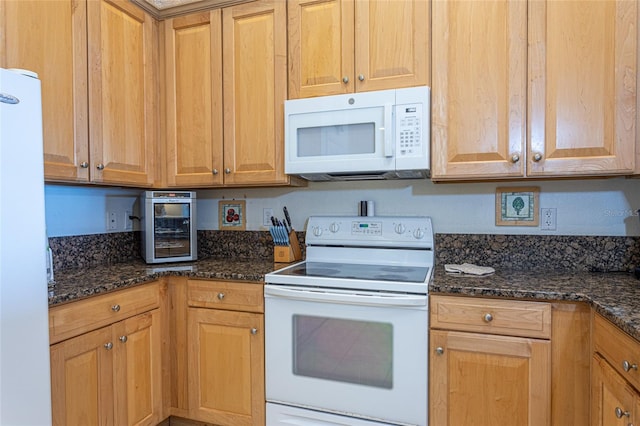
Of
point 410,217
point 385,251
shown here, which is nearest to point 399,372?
point 385,251

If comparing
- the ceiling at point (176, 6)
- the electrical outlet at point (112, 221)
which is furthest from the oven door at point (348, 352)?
the ceiling at point (176, 6)

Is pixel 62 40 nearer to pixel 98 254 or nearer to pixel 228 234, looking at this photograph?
pixel 98 254

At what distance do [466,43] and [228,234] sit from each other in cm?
167

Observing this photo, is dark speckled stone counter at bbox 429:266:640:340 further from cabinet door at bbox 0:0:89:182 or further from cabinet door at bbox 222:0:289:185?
cabinet door at bbox 0:0:89:182

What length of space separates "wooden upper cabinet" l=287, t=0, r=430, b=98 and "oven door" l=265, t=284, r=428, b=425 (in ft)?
3.25

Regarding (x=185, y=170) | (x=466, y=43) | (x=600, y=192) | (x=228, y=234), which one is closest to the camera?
(x=466, y=43)

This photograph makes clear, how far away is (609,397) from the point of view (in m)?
1.21

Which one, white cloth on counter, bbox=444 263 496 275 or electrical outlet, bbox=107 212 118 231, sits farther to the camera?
electrical outlet, bbox=107 212 118 231

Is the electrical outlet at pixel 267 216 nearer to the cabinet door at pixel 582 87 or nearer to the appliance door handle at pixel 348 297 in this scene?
the appliance door handle at pixel 348 297

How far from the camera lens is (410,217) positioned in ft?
6.79

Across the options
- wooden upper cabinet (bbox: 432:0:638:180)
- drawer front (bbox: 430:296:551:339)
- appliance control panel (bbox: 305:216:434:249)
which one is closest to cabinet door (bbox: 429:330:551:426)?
drawer front (bbox: 430:296:551:339)

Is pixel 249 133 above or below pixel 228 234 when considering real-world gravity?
above

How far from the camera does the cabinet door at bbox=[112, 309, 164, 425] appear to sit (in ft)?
5.52

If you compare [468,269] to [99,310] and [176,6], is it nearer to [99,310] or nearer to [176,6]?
[99,310]
